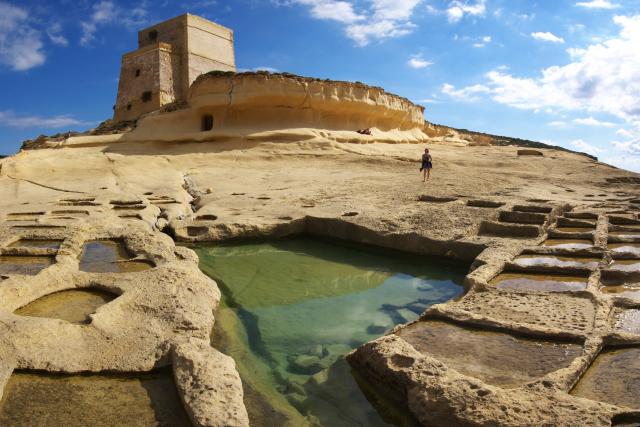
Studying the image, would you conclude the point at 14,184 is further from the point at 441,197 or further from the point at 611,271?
the point at 611,271

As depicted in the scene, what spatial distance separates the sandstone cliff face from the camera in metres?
12.5

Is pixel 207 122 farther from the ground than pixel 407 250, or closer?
farther from the ground

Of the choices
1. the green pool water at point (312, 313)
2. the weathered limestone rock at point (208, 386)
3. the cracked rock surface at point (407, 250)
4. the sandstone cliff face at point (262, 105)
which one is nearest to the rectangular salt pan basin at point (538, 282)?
the cracked rock surface at point (407, 250)

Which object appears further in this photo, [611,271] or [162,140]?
[162,140]

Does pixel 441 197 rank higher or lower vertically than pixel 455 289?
higher

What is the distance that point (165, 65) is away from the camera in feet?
63.8

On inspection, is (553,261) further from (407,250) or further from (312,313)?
(312,313)

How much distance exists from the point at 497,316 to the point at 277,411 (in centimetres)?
134

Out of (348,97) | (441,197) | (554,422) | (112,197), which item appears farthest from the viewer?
(348,97)

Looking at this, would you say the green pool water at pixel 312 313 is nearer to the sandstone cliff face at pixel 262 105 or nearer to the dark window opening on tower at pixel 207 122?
the sandstone cliff face at pixel 262 105

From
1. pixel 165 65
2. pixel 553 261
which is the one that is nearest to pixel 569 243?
pixel 553 261

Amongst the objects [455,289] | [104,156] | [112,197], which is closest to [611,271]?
[455,289]

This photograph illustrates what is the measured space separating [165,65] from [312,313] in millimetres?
17796

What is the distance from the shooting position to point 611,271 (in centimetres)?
362
